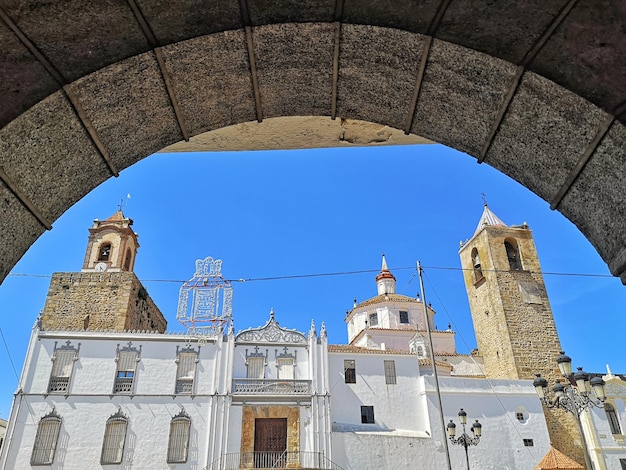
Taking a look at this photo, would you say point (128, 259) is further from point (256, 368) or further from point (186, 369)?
point (256, 368)

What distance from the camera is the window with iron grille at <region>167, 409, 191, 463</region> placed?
1919 centimetres

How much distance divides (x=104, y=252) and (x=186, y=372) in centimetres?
1144

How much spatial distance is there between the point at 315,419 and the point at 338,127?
19494 millimetres

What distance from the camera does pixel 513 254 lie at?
30.9 meters

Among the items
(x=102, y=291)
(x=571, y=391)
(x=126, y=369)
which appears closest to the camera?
(x=571, y=391)

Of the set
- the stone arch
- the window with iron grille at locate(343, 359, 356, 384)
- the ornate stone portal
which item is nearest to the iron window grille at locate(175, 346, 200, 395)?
the ornate stone portal

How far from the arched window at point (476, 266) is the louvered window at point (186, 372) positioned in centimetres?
1918

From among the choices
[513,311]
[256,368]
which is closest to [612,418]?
[513,311]

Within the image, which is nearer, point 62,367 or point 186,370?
point 62,367

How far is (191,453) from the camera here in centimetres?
1925

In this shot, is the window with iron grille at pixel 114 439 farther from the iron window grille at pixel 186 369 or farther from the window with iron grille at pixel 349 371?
the window with iron grille at pixel 349 371

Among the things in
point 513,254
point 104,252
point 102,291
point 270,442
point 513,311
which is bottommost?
point 270,442

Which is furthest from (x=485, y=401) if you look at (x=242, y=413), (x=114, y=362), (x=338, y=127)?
(x=338, y=127)

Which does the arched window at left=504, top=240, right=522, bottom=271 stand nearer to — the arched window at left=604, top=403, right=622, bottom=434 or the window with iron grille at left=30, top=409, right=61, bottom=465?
the arched window at left=604, top=403, right=622, bottom=434
